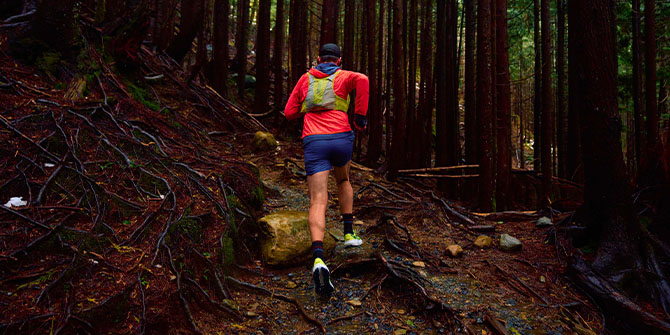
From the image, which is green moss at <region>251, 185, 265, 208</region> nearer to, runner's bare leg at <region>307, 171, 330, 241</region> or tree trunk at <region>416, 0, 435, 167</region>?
runner's bare leg at <region>307, 171, 330, 241</region>

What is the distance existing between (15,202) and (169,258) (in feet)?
3.44

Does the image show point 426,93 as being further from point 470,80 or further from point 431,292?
point 431,292

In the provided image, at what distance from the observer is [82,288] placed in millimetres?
2053

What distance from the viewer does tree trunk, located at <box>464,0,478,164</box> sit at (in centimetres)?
748

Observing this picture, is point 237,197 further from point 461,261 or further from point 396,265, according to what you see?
point 461,261

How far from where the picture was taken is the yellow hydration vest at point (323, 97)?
326cm

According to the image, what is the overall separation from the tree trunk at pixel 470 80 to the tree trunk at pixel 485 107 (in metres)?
0.87

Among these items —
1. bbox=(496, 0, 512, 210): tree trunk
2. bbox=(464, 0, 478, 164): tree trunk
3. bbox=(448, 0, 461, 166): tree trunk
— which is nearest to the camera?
bbox=(496, 0, 512, 210): tree trunk

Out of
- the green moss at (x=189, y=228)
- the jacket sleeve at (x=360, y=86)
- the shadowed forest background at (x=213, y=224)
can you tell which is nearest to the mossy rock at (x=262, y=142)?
the shadowed forest background at (x=213, y=224)

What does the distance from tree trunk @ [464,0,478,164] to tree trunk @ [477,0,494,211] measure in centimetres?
87

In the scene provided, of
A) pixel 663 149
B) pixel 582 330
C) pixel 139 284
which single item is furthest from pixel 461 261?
pixel 139 284

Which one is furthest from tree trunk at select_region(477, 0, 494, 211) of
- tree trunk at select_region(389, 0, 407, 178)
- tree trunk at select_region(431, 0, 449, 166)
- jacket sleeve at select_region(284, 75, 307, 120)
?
jacket sleeve at select_region(284, 75, 307, 120)

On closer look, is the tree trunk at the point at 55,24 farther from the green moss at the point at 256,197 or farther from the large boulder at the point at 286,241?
the large boulder at the point at 286,241

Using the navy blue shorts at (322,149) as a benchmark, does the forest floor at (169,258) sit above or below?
below
